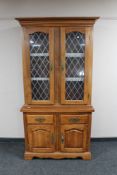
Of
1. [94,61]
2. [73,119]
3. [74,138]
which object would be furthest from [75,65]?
[74,138]

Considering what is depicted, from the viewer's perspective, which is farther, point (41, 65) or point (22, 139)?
point (22, 139)

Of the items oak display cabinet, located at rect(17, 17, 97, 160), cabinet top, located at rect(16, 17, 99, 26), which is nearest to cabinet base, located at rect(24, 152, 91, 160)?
oak display cabinet, located at rect(17, 17, 97, 160)

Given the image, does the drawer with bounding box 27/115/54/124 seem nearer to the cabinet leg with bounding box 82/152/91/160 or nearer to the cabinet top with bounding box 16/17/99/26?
the cabinet leg with bounding box 82/152/91/160

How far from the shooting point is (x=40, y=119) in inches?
99.4

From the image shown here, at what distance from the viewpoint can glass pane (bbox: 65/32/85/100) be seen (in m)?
2.42

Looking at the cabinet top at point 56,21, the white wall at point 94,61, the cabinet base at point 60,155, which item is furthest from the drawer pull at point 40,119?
the cabinet top at point 56,21

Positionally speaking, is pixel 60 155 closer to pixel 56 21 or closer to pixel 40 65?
pixel 40 65

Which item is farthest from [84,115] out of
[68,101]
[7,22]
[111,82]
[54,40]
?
[7,22]

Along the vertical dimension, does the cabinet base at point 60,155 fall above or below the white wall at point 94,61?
below

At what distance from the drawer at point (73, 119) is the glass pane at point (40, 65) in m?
0.35

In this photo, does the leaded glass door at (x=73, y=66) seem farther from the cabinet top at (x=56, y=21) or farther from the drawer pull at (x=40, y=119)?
the drawer pull at (x=40, y=119)

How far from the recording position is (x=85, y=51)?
241 cm

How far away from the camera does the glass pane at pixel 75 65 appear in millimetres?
2422

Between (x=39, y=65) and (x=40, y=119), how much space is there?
74cm
